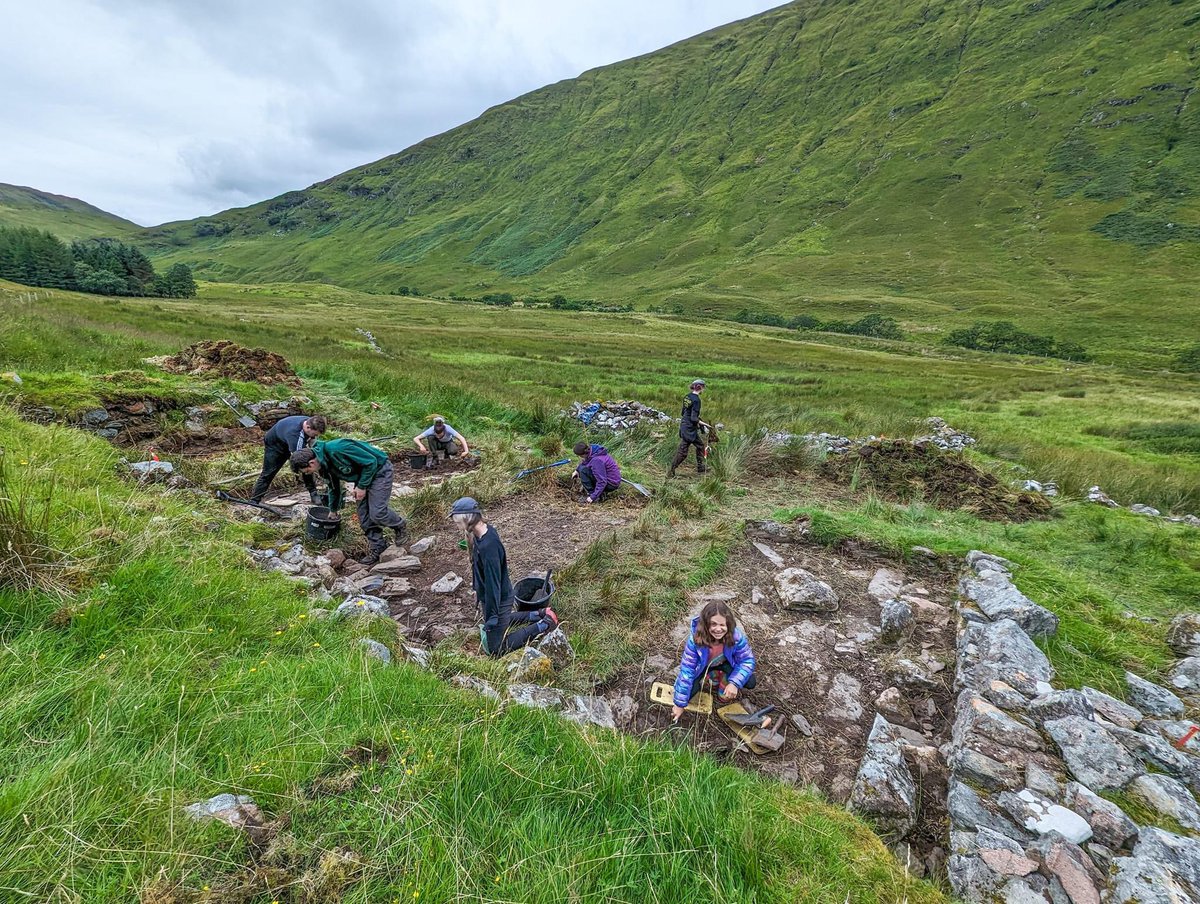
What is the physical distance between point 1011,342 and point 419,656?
78.7 m

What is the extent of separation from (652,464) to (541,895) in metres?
9.99

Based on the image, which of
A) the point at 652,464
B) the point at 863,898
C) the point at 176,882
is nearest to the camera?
the point at 176,882

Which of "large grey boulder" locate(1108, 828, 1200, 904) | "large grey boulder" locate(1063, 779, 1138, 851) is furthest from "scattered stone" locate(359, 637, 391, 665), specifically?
"large grey boulder" locate(1063, 779, 1138, 851)

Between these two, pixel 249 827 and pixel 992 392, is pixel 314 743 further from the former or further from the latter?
pixel 992 392

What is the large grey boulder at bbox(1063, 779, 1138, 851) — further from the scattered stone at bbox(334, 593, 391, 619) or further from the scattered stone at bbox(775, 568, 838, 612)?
the scattered stone at bbox(334, 593, 391, 619)

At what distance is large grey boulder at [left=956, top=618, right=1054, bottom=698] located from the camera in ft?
13.2

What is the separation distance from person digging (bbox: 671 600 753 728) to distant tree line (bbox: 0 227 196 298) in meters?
93.6

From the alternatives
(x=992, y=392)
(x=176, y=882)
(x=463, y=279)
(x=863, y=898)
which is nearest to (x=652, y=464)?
(x=863, y=898)

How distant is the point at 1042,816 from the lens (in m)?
2.89

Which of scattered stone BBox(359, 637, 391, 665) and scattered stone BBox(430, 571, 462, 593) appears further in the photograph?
scattered stone BBox(430, 571, 462, 593)

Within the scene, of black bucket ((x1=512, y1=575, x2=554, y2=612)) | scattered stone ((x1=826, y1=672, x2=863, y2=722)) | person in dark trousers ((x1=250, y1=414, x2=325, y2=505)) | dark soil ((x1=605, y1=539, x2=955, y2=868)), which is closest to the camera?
dark soil ((x1=605, y1=539, x2=955, y2=868))

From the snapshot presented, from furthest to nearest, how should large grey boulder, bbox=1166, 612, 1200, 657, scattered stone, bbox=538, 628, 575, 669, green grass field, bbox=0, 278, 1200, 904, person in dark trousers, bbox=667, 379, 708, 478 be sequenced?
person in dark trousers, bbox=667, 379, 708, 478, scattered stone, bbox=538, 628, 575, 669, large grey boulder, bbox=1166, 612, 1200, 657, green grass field, bbox=0, 278, 1200, 904

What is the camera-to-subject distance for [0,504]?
10.3 ft

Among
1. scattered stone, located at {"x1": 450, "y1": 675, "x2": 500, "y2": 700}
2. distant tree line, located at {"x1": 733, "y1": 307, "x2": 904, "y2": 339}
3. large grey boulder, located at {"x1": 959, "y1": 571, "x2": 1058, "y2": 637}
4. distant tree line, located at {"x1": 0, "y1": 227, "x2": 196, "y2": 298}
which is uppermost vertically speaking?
distant tree line, located at {"x1": 0, "y1": 227, "x2": 196, "y2": 298}
